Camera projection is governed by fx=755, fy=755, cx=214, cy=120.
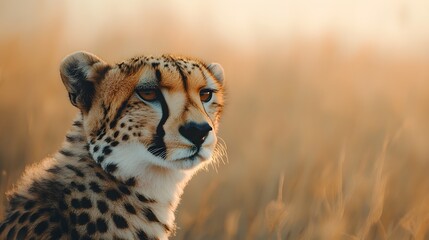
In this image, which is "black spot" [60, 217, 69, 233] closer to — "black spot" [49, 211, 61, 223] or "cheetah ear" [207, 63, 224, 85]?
"black spot" [49, 211, 61, 223]

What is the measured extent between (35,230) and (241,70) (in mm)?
2665

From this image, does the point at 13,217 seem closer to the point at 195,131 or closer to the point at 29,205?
the point at 29,205

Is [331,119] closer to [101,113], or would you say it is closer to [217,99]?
[217,99]

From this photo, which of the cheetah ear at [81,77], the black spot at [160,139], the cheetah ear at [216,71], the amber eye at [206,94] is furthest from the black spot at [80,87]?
the cheetah ear at [216,71]

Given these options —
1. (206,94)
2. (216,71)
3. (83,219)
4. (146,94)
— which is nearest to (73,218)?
(83,219)

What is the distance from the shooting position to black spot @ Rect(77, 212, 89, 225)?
188 cm

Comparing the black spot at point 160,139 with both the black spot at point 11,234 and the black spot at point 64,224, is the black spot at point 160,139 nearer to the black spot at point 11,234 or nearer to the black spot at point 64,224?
the black spot at point 64,224

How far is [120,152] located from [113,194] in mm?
111

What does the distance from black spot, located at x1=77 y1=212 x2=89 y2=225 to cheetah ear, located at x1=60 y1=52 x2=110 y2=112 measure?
32 cm

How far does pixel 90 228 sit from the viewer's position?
188 cm

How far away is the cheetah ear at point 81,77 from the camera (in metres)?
2.06

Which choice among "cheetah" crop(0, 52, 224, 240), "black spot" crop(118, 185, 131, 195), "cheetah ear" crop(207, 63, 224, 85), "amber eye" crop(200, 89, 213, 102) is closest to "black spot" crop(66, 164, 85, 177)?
"cheetah" crop(0, 52, 224, 240)

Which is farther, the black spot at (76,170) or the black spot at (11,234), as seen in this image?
the black spot at (76,170)

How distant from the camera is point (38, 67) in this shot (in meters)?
3.62
